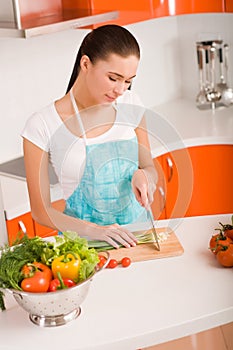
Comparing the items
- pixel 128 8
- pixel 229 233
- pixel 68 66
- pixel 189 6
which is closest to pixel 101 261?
pixel 229 233

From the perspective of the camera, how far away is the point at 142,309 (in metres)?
1.69

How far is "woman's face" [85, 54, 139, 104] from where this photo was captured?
2086 millimetres

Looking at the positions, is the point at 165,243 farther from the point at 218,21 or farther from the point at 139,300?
the point at 218,21

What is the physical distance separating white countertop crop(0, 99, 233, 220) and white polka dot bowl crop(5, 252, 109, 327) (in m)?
0.78

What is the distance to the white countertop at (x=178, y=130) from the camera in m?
2.77

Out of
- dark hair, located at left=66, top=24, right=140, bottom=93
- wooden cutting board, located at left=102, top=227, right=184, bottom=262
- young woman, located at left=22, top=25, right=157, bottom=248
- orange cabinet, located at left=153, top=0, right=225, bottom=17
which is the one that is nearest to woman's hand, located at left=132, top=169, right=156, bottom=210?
young woman, located at left=22, top=25, right=157, bottom=248

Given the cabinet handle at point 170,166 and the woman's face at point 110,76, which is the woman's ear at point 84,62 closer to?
the woman's face at point 110,76

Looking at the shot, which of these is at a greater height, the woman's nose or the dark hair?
the dark hair

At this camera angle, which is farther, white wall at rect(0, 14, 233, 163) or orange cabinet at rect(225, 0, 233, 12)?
orange cabinet at rect(225, 0, 233, 12)

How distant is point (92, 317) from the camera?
5.51ft

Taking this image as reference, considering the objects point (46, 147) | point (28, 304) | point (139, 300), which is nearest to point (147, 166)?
point (46, 147)

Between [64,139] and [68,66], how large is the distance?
51.4 inches

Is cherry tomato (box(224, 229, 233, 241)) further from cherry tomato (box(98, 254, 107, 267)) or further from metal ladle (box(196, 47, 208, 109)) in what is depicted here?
metal ladle (box(196, 47, 208, 109))

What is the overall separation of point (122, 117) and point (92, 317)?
76cm
